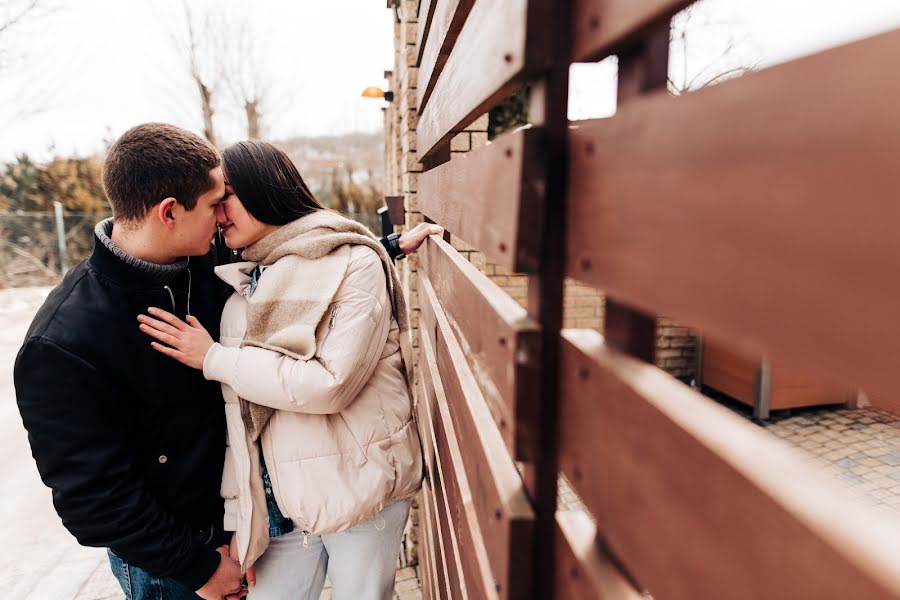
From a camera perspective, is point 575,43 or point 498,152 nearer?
point 575,43

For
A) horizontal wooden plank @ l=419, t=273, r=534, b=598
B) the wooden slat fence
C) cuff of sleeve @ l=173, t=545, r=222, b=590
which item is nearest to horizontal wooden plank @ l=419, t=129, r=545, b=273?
the wooden slat fence

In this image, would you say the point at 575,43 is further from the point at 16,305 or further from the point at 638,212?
the point at 16,305

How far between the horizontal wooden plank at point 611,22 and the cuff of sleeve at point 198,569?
1.82m

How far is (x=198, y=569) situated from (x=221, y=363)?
67 centimetres

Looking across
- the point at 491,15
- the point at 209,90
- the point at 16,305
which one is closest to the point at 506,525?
the point at 491,15

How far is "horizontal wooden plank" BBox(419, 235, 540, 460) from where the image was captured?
0.70 metres

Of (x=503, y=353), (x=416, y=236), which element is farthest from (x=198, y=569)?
(x=503, y=353)

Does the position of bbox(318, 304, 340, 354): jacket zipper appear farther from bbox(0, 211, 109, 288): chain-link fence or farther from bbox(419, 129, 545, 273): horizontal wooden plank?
bbox(0, 211, 109, 288): chain-link fence

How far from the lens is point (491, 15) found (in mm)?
822

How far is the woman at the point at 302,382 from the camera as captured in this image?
1.66 meters

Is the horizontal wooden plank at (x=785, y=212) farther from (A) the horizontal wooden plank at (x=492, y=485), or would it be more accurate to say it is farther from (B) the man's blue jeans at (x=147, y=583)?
(B) the man's blue jeans at (x=147, y=583)

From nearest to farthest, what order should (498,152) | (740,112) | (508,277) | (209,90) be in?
1. (740,112)
2. (498,152)
3. (508,277)
4. (209,90)

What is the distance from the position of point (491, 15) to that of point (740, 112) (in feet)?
1.83

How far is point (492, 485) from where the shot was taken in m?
0.85
